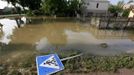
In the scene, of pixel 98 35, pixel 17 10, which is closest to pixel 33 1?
pixel 17 10

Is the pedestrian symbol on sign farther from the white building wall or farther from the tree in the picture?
the white building wall

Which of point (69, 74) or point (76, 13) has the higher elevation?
point (76, 13)

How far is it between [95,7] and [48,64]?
2397 centimetres

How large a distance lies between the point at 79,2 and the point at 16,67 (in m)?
21.6

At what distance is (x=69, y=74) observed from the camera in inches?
293

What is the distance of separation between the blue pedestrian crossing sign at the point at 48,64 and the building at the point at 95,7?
852 inches

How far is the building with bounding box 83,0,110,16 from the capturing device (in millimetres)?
29545

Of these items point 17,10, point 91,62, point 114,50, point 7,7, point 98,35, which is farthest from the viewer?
point 7,7

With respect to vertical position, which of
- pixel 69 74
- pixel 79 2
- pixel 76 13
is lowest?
pixel 69 74

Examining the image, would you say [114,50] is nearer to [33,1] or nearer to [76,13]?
[76,13]

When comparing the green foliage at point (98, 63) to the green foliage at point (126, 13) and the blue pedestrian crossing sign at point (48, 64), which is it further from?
the green foliage at point (126, 13)

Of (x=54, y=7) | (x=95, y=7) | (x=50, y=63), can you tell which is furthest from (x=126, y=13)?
(x=50, y=63)

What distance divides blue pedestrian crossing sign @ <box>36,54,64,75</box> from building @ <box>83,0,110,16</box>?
21.6 metres

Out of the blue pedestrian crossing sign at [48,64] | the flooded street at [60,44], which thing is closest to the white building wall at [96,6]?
the flooded street at [60,44]
